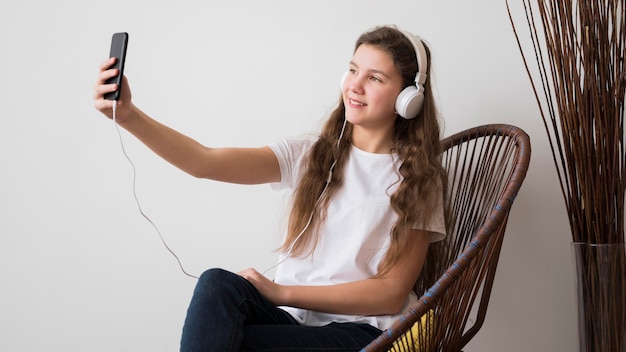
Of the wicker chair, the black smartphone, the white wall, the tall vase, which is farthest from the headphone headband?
the black smartphone

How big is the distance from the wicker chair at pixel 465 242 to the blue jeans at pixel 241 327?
6.4 inches

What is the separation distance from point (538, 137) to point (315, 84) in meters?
0.61

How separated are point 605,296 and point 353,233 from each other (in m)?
0.57

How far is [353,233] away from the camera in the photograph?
1.62 meters

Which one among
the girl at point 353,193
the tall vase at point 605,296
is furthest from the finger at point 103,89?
the tall vase at point 605,296

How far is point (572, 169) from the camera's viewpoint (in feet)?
5.35

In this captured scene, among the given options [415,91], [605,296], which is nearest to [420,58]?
[415,91]

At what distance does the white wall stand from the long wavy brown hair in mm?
275

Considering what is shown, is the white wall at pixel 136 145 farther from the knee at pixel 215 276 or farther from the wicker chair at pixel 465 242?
the knee at pixel 215 276

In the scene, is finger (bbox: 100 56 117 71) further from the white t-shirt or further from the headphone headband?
the headphone headband

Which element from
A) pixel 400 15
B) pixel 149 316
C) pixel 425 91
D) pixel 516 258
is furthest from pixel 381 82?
pixel 149 316

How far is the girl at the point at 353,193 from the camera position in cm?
147

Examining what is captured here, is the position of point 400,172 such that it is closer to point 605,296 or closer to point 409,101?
point 409,101

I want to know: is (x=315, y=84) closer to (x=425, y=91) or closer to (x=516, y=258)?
(x=425, y=91)
